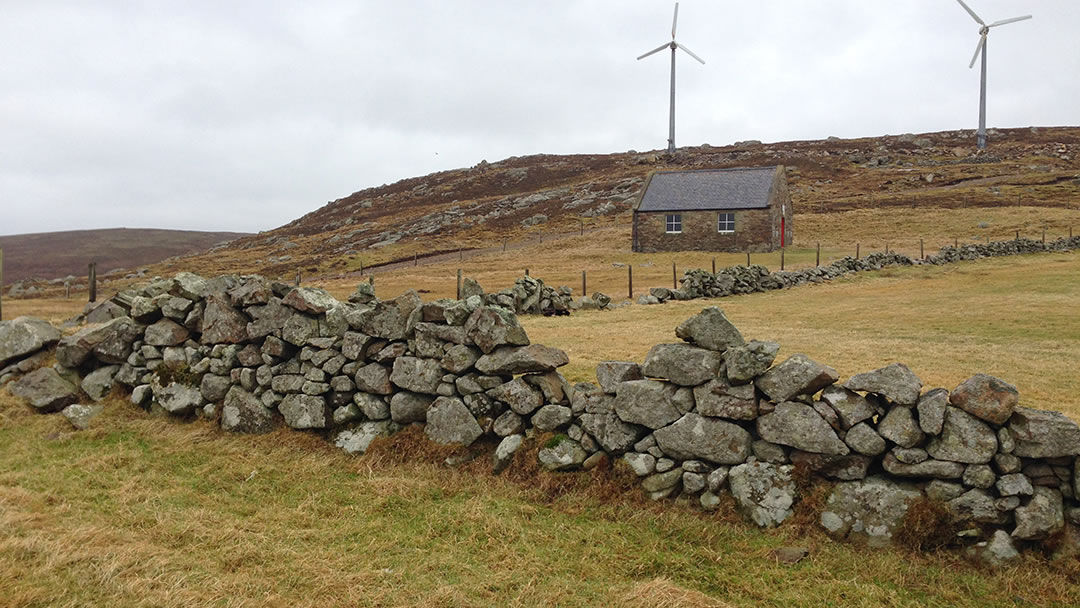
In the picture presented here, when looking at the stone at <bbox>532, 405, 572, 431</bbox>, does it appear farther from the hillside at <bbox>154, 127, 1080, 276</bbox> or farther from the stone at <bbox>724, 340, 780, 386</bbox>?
the hillside at <bbox>154, 127, 1080, 276</bbox>

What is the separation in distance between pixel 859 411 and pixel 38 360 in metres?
13.9

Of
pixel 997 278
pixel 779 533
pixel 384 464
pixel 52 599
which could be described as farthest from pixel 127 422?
pixel 997 278

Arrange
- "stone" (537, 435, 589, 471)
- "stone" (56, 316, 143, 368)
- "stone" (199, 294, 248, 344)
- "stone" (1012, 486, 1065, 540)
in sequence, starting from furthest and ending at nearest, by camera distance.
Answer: "stone" (56, 316, 143, 368), "stone" (199, 294, 248, 344), "stone" (537, 435, 589, 471), "stone" (1012, 486, 1065, 540)

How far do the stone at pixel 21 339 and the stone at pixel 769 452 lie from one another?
13037 millimetres

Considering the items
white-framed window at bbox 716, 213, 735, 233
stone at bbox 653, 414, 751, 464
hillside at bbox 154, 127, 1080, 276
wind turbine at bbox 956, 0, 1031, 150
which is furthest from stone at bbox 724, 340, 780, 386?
wind turbine at bbox 956, 0, 1031, 150

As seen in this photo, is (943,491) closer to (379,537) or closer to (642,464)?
(642,464)

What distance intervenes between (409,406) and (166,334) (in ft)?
16.9

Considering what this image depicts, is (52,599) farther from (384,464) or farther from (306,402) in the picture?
(306,402)

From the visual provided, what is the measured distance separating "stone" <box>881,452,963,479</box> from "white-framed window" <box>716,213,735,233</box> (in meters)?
55.5

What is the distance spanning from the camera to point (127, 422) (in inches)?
421

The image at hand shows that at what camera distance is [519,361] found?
8516mm

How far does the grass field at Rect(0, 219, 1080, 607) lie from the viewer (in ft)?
18.7

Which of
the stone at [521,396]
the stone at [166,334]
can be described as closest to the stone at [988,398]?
the stone at [521,396]

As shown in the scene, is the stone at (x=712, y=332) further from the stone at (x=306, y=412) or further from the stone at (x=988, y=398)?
the stone at (x=306, y=412)
